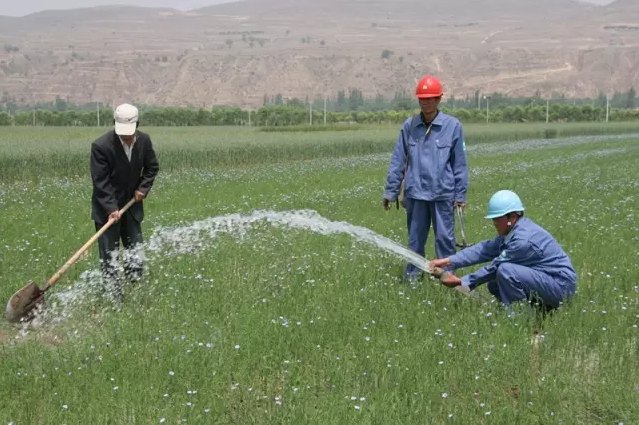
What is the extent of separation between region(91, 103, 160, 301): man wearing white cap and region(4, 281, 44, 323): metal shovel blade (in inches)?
32.3

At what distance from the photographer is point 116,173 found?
7.95m

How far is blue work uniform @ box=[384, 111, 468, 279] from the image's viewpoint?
7938mm

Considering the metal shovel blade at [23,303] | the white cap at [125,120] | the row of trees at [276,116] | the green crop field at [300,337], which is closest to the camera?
the green crop field at [300,337]

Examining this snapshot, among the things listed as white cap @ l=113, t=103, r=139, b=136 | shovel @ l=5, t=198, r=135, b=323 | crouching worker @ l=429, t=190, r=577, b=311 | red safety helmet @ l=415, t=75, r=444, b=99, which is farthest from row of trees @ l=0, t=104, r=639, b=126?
crouching worker @ l=429, t=190, r=577, b=311

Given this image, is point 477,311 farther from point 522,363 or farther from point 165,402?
point 165,402

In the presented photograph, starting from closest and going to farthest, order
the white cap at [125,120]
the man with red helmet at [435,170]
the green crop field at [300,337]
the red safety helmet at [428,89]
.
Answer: the green crop field at [300,337], the white cap at [125,120], the red safety helmet at [428,89], the man with red helmet at [435,170]

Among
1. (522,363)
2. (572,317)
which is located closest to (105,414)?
(522,363)

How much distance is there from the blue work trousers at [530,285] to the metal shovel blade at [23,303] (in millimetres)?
4385

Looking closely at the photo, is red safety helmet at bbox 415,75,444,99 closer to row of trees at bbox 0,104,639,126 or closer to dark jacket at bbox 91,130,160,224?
dark jacket at bbox 91,130,160,224

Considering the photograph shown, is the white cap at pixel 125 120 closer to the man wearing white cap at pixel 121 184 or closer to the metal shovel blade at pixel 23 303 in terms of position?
the man wearing white cap at pixel 121 184

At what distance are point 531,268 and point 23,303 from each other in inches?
187

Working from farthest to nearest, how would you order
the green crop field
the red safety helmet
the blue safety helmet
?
1. the red safety helmet
2. the blue safety helmet
3. the green crop field

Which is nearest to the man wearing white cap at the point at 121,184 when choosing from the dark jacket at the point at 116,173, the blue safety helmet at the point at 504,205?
the dark jacket at the point at 116,173

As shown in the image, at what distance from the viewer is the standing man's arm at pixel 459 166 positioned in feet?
26.1
